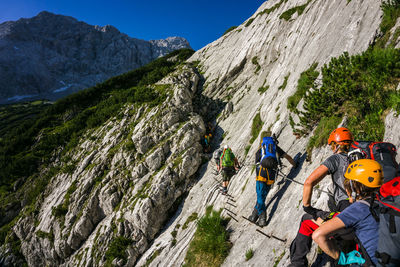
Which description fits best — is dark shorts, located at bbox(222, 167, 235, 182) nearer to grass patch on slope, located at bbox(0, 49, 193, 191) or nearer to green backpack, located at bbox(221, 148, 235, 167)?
green backpack, located at bbox(221, 148, 235, 167)

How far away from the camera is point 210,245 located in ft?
25.3

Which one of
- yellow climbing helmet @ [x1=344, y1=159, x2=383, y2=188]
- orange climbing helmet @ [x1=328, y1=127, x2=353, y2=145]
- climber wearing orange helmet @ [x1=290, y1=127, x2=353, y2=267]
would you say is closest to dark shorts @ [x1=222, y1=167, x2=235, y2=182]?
climber wearing orange helmet @ [x1=290, y1=127, x2=353, y2=267]

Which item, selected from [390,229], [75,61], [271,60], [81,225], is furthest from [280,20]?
[75,61]

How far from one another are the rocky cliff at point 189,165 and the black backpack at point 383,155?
172 centimetres

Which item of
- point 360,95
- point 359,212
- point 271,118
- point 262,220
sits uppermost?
point 271,118

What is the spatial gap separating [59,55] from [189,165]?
19526 centimetres

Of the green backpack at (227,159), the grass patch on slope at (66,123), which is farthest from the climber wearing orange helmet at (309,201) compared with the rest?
the grass patch on slope at (66,123)

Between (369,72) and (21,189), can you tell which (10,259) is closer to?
(21,189)

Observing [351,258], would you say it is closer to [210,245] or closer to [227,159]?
[210,245]

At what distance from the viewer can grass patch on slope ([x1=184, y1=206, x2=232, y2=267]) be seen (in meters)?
7.30

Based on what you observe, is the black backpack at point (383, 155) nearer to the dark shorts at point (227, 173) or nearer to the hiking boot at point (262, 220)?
the hiking boot at point (262, 220)

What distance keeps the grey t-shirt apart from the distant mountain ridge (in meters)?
174

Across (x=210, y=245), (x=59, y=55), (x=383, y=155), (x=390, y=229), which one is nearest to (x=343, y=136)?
(x=383, y=155)

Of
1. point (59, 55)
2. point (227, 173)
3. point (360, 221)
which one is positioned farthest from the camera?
point (59, 55)
